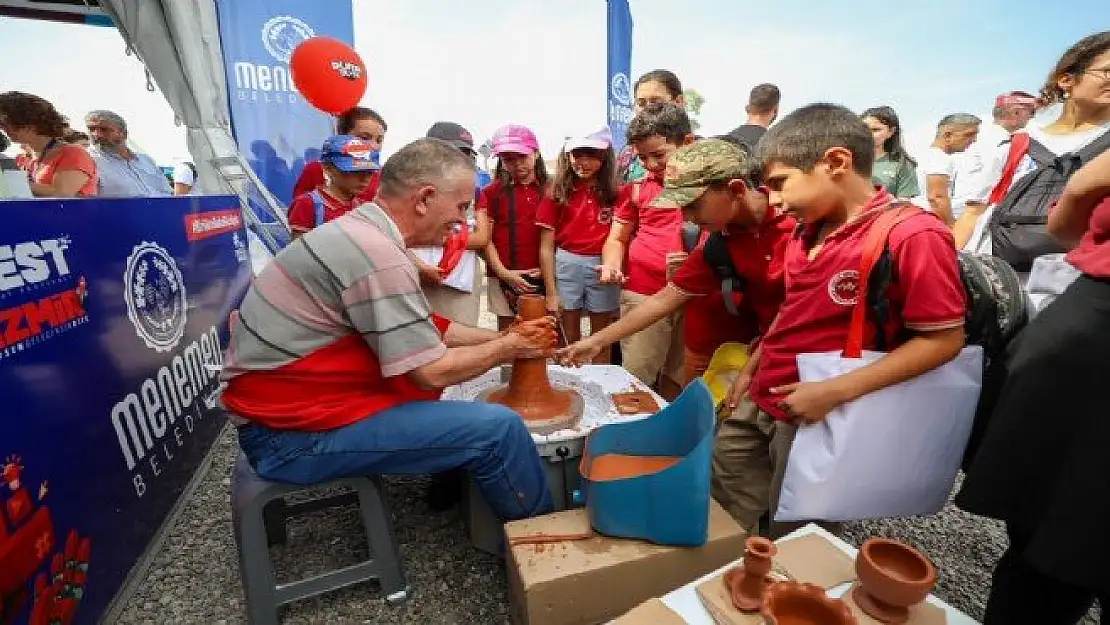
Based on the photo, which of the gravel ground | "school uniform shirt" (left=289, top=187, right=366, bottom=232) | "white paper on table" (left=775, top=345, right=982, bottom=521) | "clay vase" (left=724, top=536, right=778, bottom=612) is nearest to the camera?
"clay vase" (left=724, top=536, right=778, bottom=612)

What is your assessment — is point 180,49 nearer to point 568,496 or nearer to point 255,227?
point 255,227

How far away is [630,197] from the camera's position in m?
3.62

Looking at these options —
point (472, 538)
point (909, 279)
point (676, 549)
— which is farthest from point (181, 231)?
point (909, 279)

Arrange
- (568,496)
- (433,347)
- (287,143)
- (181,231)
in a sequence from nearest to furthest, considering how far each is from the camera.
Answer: (433,347), (568,496), (181,231), (287,143)

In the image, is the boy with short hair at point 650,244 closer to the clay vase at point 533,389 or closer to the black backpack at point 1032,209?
the clay vase at point 533,389

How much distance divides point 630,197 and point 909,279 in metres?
2.31

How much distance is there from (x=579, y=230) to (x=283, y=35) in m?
4.01

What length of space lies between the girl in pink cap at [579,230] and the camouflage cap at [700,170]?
160 cm

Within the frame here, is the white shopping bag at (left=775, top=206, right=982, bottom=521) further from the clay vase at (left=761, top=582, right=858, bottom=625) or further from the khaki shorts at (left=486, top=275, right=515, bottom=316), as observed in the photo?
the khaki shorts at (left=486, top=275, right=515, bottom=316)

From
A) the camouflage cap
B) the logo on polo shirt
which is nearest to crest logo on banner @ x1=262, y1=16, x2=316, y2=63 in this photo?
the camouflage cap

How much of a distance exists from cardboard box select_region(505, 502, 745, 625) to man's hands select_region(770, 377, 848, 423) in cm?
48

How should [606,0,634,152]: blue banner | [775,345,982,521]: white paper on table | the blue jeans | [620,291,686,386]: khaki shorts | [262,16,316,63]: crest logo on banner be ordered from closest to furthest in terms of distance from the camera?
1. [775,345,982,521]: white paper on table
2. the blue jeans
3. [620,291,686,386]: khaki shorts
4. [262,16,316,63]: crest logo on banner
5. [606,0,634,152]: blue banner

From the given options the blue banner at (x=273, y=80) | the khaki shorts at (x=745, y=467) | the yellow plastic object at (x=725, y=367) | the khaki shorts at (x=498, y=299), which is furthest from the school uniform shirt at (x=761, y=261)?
the blue banner at (x=273, y=80)

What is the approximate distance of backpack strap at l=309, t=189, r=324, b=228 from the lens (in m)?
3.30
